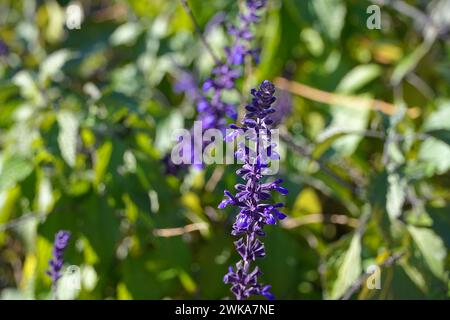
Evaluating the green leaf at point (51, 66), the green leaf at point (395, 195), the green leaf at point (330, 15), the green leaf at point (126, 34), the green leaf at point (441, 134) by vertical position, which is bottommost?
the green leaf at point (395, 195)

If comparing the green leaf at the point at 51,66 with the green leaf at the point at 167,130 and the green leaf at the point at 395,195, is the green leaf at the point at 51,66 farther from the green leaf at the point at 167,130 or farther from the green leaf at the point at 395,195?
the green leaf at the point at 395,195

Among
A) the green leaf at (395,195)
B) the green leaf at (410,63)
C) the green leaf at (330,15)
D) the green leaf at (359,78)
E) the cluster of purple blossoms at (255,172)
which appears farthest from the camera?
the green leaf at (359,78)

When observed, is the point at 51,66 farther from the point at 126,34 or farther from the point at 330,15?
the point at 330,15

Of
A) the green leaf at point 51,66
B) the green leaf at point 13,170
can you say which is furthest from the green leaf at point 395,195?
the green leaf at point 51,66

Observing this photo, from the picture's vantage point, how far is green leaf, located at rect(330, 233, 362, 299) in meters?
2.54

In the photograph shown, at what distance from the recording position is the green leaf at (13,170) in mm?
2646

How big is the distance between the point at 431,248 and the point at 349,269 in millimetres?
292

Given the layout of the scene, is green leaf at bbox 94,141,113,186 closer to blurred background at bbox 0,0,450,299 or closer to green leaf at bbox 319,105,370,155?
blurred background at bbox 0,0,450,299

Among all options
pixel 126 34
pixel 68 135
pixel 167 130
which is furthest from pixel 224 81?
pixel 126 34

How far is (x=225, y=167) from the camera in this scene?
9.52 feet
